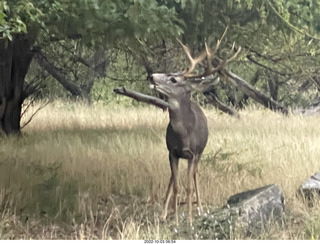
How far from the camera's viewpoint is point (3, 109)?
13742 mm

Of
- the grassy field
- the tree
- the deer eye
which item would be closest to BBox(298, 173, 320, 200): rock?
the grassy field

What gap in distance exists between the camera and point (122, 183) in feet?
28.7

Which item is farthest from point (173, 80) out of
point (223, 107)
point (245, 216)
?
point (223, 107)

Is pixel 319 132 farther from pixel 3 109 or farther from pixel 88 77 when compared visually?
pixel 88 77

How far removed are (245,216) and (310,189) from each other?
1.69 m

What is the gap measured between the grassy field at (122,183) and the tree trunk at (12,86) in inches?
31.9

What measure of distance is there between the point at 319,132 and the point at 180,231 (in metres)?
8.55

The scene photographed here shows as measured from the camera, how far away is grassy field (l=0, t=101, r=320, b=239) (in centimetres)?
692

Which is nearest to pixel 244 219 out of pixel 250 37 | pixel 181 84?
pixel 181 84

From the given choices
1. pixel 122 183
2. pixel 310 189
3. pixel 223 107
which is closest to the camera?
pixel 310 189

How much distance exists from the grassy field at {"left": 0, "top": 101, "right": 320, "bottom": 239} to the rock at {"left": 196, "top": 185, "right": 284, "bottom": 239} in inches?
4.9

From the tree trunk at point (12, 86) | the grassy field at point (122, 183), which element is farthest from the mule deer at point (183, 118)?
the tree trunk at point (12, 86)

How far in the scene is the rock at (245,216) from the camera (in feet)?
21.2

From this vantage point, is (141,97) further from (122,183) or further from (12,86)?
(12,86)
